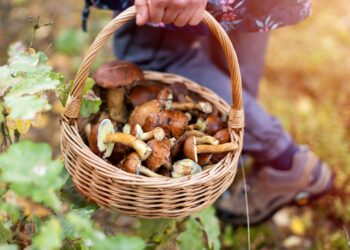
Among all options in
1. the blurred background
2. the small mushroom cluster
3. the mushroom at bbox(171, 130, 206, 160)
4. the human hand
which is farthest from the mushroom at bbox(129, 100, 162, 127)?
the blurred background

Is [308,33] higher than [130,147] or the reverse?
the reverse

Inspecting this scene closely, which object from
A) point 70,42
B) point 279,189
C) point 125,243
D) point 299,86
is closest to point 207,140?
point 125,243

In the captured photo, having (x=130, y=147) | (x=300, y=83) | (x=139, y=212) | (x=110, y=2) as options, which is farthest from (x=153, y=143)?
(x=300, y=83)

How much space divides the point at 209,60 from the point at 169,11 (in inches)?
29.5

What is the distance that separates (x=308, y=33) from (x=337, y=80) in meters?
0.50

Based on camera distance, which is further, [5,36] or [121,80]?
[5,36]

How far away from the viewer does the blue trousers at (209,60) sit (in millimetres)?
1853

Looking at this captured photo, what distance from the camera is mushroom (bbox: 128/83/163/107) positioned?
157cm

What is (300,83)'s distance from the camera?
2807 mm

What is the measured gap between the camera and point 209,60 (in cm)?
200

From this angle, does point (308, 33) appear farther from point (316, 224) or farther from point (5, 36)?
point (5, 36)

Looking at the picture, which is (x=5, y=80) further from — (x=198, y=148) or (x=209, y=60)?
(x=209, y=60)

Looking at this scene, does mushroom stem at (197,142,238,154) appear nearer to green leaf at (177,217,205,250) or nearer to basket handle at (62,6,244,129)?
basket handle at (62,6,244,129)

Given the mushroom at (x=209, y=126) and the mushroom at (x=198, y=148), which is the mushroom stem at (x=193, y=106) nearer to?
the mushroom at (x=209, y=126)
